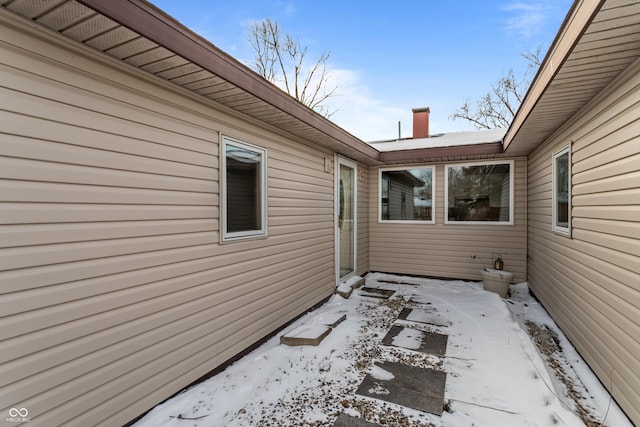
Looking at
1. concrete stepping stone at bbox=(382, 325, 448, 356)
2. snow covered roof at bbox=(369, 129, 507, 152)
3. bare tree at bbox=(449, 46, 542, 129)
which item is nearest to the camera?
concrete stepping stone at bbox=(382, 325, 448, 356)

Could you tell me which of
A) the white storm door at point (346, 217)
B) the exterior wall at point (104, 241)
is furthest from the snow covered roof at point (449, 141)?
the exterior wall at point (104, 241)

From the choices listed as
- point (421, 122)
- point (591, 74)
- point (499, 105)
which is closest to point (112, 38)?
point (591, 74)

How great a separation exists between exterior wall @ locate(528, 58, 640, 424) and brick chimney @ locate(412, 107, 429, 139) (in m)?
4.14

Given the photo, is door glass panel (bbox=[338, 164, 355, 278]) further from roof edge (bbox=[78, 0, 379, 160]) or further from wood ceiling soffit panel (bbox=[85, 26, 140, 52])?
wood ceiling soffit panel (bbox=[85, 26, 140, 52])

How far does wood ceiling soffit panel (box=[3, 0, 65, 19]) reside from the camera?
1.40m

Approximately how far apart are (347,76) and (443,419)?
13302mm

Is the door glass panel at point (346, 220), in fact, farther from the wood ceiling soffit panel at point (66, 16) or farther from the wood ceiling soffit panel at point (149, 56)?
the wood ceiling soffit panel at point (66, 16)

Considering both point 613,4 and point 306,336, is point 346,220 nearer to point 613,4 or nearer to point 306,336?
point 306,336

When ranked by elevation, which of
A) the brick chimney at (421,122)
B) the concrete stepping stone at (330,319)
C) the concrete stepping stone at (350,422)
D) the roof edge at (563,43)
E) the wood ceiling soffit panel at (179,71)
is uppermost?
the brick chimney at (421,122)

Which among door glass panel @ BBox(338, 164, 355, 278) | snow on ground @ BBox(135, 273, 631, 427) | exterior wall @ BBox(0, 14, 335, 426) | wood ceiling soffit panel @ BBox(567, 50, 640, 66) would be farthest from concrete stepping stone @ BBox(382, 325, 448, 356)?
wood ceiling soffit panel @ BBox(567, 50, 640, 66)

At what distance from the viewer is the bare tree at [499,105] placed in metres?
13.2

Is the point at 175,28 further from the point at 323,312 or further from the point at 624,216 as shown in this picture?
the point at 323,312

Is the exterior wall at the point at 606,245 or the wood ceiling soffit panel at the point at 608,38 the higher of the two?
the wood ceiling soffit panel at the point at 608,38

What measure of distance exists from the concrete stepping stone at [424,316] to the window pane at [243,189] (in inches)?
90.1
